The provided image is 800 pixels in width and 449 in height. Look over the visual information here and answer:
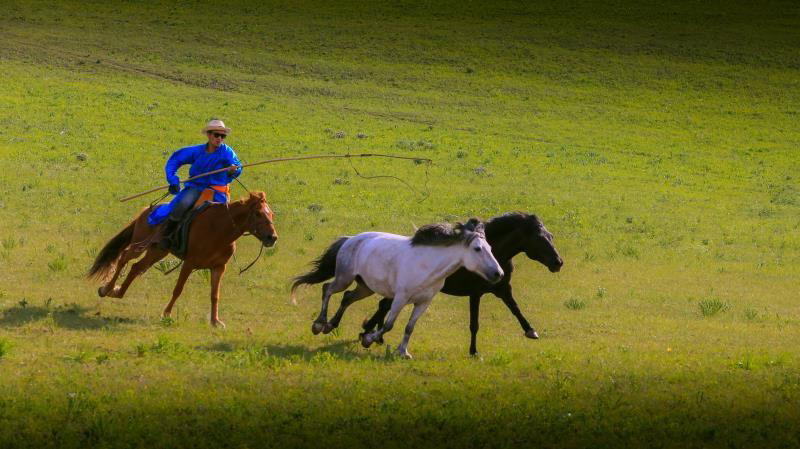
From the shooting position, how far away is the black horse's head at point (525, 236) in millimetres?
13562

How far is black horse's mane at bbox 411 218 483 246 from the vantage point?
12.4 m

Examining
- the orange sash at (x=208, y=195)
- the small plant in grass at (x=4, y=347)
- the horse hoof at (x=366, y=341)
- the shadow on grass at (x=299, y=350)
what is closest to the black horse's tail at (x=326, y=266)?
the shadow on grass at (x=299, y=350)

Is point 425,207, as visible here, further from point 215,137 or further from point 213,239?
point 213,239

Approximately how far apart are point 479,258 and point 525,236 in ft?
4.97

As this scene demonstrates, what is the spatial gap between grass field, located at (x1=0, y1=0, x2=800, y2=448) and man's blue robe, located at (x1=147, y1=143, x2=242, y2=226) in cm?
148

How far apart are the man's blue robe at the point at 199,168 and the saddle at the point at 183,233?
0.27 meters

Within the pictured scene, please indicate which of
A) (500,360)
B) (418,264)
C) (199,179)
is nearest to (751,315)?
(500,360)

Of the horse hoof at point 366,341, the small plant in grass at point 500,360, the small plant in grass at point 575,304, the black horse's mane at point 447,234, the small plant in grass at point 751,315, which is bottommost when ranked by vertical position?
the small plant in grass at point 751,315

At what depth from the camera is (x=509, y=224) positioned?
13625mm

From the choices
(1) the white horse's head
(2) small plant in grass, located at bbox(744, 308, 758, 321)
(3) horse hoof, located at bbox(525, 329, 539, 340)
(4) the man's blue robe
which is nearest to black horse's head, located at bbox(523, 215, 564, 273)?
(3) horse hoof, located at bbox(525, 329, 539, 340)

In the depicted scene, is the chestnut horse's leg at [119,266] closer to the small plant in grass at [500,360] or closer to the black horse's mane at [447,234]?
the black horse's mane at [447,234]

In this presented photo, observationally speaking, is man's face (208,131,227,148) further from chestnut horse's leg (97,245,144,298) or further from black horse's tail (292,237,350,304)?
black horse's tail (292,237,350,304)

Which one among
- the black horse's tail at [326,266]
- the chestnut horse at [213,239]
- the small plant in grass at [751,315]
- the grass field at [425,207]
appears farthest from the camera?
the small plant in grass at [751,315]

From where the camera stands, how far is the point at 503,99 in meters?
55.4
